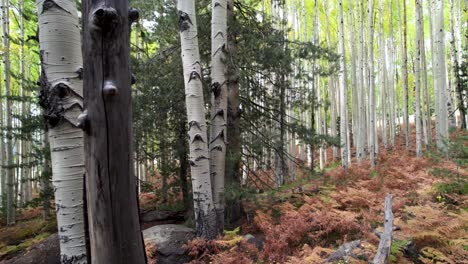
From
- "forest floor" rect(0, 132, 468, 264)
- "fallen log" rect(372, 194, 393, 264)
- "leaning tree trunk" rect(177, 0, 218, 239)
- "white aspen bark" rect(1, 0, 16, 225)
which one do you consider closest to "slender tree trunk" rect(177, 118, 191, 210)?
"forest floor" rect(0, 132, 468, 264)

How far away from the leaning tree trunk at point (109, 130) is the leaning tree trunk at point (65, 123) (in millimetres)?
593

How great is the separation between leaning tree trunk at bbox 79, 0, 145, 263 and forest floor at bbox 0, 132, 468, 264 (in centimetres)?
293

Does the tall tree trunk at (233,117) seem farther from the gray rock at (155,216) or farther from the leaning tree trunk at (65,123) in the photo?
the leaning tree trunk at (65,123)

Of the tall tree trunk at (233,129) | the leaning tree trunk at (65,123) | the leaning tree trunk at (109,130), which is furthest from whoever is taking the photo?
the tall tree trunk at (233,129)

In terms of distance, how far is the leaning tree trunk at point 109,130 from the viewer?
1.27 m

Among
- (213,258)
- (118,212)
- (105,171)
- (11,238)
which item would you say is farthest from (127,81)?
(11,238)

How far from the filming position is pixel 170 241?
508 centimetres

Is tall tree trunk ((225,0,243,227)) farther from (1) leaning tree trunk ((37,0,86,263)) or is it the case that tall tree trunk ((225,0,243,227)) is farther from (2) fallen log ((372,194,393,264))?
(1) leaning tree trunk ((37,0,86,263))

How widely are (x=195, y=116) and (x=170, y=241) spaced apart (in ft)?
7.01

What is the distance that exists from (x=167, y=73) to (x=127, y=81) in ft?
18.0

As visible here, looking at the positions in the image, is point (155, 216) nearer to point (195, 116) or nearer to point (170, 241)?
point (170, 241)

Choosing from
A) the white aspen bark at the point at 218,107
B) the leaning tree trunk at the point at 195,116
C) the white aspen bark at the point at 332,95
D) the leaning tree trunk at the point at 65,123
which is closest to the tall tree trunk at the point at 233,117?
the white aspen bark at the point at 218,107

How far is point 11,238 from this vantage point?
9.01 metres

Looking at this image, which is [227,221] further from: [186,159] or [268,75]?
[268,75]
